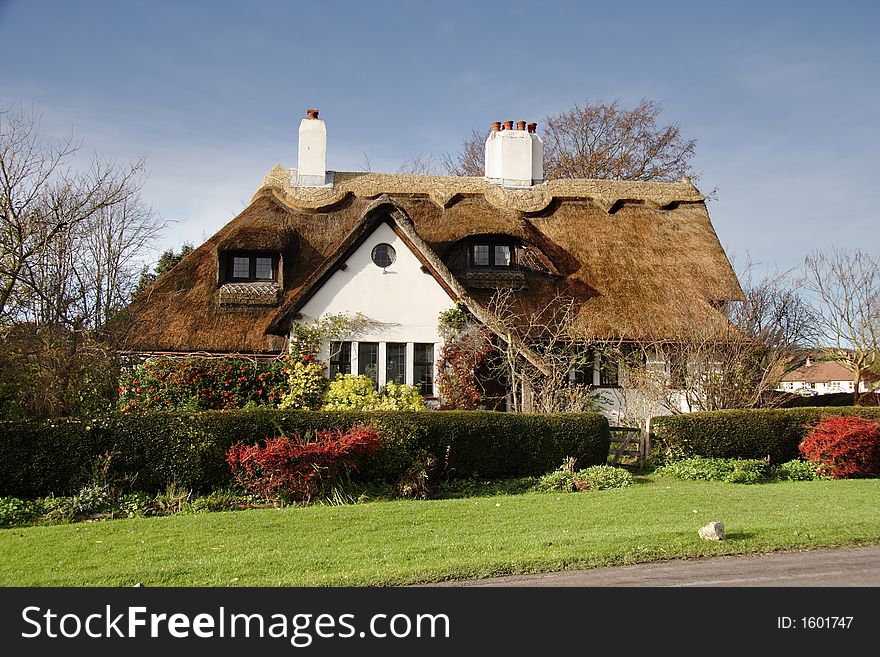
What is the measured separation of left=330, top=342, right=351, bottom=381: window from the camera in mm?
18312

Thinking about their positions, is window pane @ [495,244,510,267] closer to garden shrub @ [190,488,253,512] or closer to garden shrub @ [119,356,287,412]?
garden shrub @ [119,356,287,412]

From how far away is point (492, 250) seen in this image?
72.2 feet

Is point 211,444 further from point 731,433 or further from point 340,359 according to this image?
point 731,433

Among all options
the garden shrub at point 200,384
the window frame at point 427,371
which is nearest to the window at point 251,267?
the garden shrub at point 200,384

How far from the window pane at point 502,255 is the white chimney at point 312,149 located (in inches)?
247

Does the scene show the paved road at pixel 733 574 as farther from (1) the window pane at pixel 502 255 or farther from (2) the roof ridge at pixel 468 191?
(2) the roof ridge at pixel 468 191

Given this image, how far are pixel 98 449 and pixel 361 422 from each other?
4.45 meters

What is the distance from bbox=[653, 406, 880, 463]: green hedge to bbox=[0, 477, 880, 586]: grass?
3.30 m

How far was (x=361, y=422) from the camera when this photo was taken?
13.8m

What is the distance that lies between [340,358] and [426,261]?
3.20 metres

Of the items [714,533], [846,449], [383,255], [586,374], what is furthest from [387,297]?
[714,533]

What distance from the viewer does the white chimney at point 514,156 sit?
26.0 m

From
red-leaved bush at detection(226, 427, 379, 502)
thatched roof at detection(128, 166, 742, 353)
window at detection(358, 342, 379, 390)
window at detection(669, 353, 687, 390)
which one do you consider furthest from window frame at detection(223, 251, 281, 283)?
window at detection(669, 353, 687, 390)

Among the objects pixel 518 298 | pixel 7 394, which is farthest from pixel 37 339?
pixel 518 298
